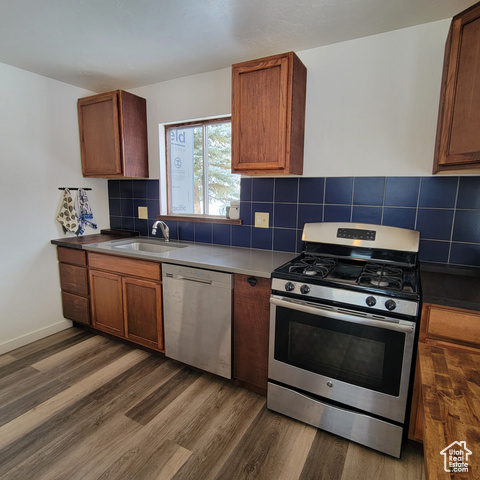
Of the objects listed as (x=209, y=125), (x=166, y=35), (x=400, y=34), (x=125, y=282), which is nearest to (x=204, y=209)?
(x=209, y=125)

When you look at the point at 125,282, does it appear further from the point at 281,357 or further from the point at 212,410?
the point at 281,357

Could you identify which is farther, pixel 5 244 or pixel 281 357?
pixel 5 244

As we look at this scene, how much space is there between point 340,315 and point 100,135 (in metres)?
2.53

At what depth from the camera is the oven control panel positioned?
1.85 metres

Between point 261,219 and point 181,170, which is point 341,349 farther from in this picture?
point 181,170

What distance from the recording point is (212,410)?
1.79 m

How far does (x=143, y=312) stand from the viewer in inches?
89.6

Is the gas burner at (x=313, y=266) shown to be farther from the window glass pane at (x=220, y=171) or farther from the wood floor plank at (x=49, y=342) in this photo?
the wood floor plank at (x=49, y=342)

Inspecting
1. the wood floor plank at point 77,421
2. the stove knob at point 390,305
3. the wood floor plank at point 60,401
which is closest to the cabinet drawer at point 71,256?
the wood floor plank at point 60,401

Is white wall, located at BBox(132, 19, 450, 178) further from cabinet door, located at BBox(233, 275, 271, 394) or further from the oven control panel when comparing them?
cabinet door, located at BBox(233, 275, 271, 394)

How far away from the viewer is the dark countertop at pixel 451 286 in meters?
1.31

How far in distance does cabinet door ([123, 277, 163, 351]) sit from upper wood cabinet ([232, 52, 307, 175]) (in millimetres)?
1111

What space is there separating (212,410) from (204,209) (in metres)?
1.61

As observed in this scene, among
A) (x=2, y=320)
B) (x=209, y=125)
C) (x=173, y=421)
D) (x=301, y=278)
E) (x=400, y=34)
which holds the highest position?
(x=400, y=34)
